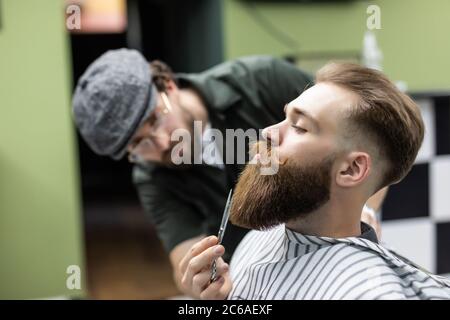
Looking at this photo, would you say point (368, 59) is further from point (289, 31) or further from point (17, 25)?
point (289, 31)

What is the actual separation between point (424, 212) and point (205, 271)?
537 mm

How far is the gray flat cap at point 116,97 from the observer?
0.99 metres

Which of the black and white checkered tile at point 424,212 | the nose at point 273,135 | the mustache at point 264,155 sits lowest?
the black and white checkered tile at point 424,212

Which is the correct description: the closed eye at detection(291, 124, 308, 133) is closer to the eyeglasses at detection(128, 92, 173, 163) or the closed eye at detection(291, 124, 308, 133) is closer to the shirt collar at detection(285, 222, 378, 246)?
the shirt collar at detection(285, 222, 378, 246)

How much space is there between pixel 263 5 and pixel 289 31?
32 cm

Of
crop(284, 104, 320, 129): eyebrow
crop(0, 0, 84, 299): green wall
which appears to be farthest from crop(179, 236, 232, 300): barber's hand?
crop(0, 0, 84, 299): green wall

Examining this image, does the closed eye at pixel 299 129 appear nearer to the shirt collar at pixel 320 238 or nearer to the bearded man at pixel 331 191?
the bearded man at pixel 331 191

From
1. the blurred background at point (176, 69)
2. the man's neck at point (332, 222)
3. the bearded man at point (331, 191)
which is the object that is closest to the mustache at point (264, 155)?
the bearded man at point (331, 191)

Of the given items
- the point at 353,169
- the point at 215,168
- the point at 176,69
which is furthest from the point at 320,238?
the point at 176,69

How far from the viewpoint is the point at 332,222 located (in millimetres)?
756

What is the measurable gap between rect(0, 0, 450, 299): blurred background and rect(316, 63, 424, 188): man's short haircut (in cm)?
13

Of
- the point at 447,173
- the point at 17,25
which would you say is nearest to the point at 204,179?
the point at 447,173

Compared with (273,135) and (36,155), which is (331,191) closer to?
(273,135)

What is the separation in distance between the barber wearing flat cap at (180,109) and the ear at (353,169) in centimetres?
18
